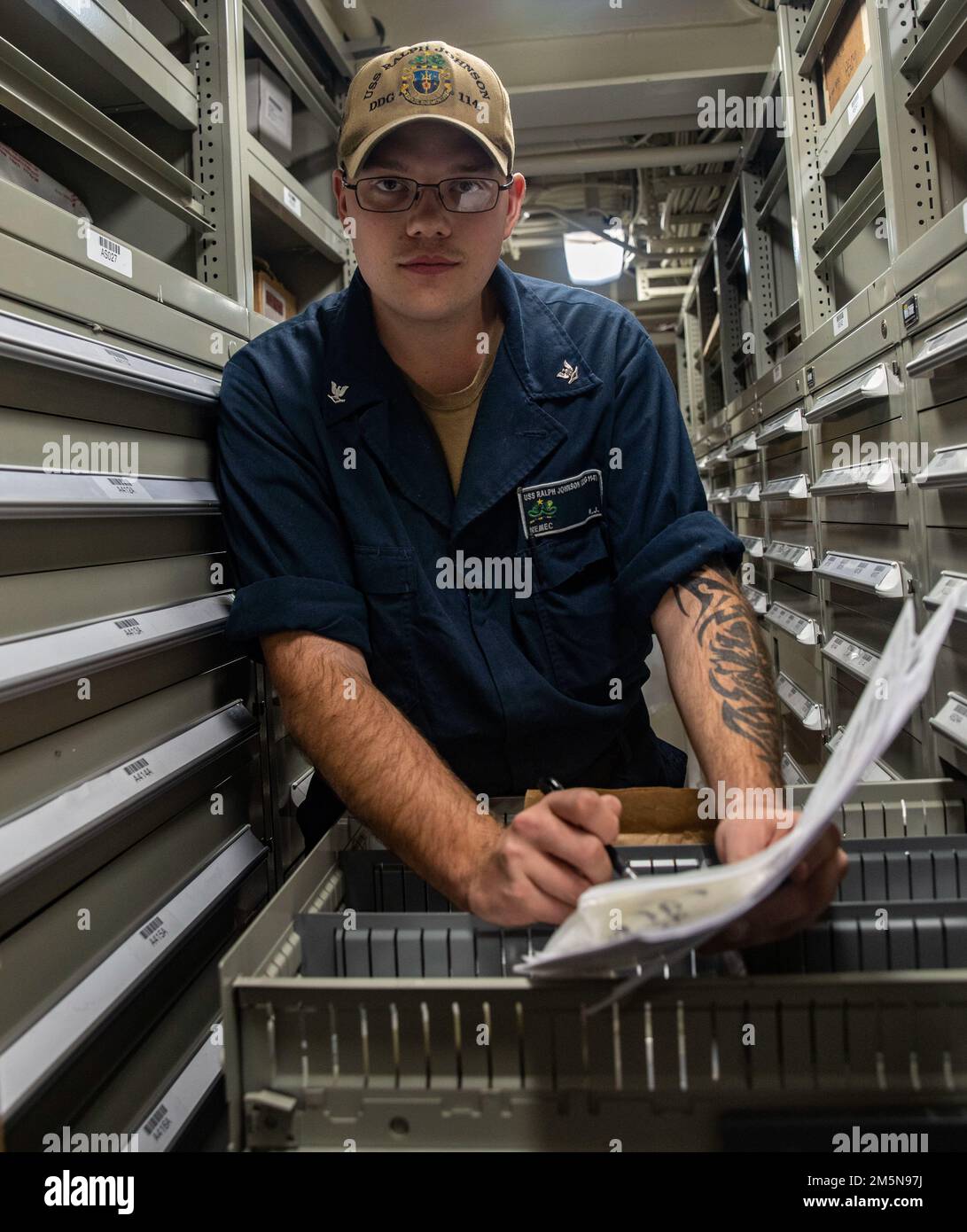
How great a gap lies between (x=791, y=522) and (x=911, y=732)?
1336 mm

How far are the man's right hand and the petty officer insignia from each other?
991 mm

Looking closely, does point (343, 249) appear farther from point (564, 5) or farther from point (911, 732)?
point (911, 732)

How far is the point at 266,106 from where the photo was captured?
79.0 inches

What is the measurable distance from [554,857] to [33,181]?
1308mm

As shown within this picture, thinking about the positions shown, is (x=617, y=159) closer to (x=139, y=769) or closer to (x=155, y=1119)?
(x=139, y=769)

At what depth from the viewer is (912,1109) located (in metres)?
0.63

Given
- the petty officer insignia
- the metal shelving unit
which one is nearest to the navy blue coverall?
the petty officer insignia

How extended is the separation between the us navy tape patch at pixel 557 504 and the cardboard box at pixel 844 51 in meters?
1.37

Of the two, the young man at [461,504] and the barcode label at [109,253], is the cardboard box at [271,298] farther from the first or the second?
the barcode label at [109,253]

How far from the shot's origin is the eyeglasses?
1247 millimetres

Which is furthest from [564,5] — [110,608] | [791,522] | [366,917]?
[366,917]

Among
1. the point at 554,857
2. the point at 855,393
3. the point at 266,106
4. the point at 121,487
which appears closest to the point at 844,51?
the point at 855,393

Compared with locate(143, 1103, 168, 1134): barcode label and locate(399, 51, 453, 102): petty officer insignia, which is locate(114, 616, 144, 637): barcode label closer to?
locate(143, 1103, 168, 1134): barcode label

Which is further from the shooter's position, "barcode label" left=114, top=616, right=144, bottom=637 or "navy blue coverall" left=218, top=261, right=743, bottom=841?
"navy blue coverall" left=218, top=261, right=743, bottom=841
